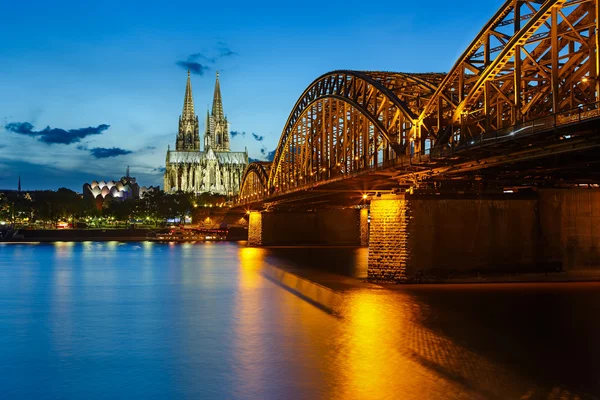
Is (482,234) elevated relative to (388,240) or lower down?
elevated

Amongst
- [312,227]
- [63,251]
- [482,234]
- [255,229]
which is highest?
[312,227]

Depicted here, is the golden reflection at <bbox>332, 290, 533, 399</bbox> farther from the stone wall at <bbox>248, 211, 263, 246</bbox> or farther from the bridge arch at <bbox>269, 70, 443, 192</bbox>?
the stone wall at <bbox>248, 211, 263, 246</bbox>

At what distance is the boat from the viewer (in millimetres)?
152250

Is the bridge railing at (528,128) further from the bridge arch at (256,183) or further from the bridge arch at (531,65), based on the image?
the bridge arch at (256,183)

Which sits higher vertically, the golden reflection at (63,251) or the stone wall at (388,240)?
the stone wall at (388,240)

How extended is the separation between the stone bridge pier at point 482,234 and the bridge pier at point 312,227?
209 ft

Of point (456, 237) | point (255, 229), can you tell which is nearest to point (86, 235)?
point (255, 229)

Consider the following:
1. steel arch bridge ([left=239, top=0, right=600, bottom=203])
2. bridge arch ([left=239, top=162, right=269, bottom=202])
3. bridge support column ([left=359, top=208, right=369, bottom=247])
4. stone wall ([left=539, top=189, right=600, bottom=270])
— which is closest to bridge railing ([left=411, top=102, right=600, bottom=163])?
steel arch bridge ([left=239, top=0, right=600, bottom=203])

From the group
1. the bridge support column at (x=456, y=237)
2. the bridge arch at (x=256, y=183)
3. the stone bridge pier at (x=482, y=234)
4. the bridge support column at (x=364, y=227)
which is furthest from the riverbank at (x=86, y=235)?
the bridge support column at (x=456, y=237)

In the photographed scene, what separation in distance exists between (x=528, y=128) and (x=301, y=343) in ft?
43.5

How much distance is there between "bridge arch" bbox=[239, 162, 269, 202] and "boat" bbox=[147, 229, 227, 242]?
36.3 ft

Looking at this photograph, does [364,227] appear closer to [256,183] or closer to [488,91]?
[256,183]

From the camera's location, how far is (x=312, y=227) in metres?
113

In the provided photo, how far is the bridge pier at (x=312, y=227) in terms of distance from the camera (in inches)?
4407
